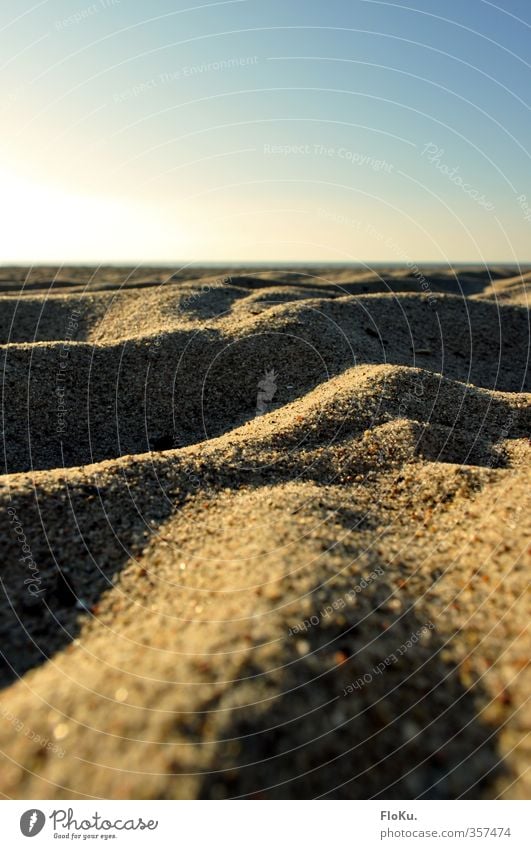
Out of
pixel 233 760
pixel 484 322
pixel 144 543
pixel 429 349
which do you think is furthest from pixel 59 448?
pixel 484 322
